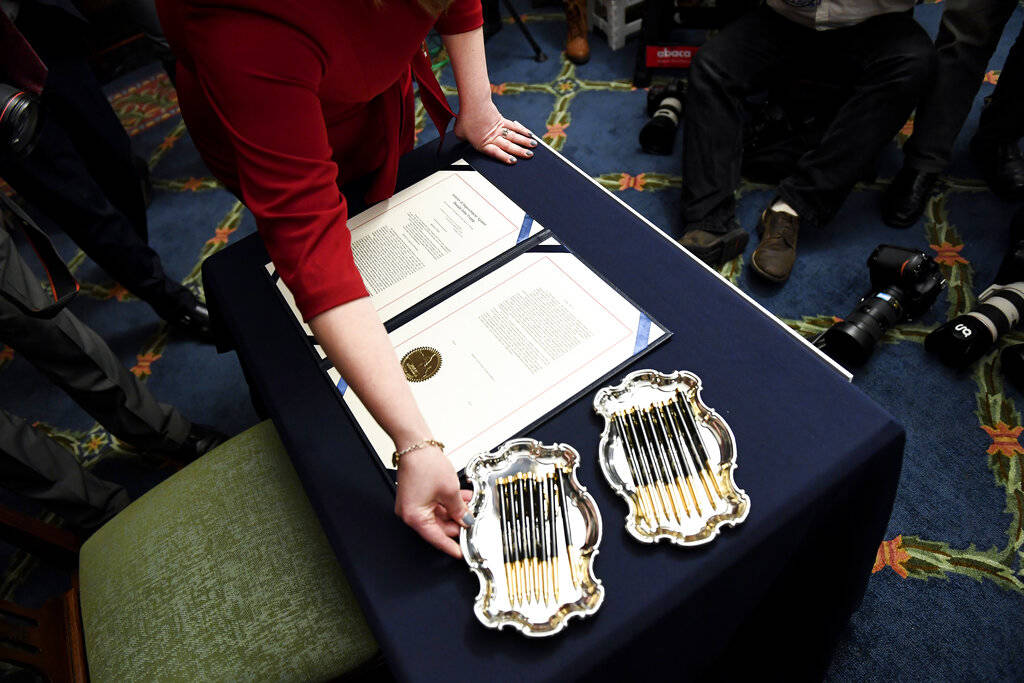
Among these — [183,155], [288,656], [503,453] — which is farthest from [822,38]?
[183,155]

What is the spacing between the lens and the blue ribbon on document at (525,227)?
3.13 ft

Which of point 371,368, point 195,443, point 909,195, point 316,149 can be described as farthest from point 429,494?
point 909,195

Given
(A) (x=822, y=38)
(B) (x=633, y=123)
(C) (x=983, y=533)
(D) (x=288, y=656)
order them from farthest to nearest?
(B) (x=633, y=123), (A) (x=822, y=38), (C) (x=983, y=533), (D) (x=288, y=656)

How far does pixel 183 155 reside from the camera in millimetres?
2578

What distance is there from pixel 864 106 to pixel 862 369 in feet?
2.39

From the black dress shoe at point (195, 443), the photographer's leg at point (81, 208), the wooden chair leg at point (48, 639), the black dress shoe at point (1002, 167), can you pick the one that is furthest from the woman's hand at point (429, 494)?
the black dress shoe at point (1002, 167)

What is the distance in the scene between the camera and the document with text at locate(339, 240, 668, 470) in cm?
76

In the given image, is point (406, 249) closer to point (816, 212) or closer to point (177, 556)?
point (177, 556)

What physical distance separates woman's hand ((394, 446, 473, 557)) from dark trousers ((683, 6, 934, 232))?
4.41 ft

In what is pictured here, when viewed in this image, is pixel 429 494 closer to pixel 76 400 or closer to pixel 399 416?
pixel 399 416

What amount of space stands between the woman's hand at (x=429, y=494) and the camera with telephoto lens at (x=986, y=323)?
1333 mm

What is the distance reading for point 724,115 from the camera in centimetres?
175

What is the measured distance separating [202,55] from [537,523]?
630 mm

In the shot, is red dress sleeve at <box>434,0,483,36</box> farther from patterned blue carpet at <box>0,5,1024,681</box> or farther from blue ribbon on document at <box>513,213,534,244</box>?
patterned blue carpet at <box>0,5,1024,681</box>
